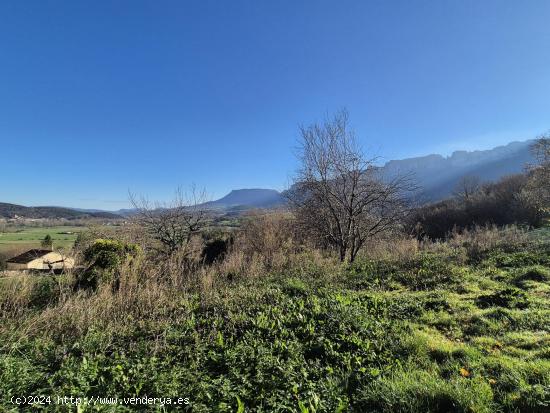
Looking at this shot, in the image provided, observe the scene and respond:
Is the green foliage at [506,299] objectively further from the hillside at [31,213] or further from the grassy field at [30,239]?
the hillside at [31,213]

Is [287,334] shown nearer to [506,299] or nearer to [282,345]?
[282,345]

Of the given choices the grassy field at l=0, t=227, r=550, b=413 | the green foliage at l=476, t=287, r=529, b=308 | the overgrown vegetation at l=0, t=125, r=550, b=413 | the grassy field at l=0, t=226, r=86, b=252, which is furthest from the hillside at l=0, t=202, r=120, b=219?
the green foliage at l=476, t=287, r=529, b=308

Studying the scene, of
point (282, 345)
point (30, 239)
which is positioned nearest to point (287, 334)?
point (282, 345)

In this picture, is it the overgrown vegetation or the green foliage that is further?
the green foliage

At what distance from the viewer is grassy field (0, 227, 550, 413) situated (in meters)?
2.71

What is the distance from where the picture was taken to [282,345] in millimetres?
3729

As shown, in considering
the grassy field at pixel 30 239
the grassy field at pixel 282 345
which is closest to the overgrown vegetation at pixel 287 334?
the grassy field at pixel 282 345

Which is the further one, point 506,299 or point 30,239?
point 30,239

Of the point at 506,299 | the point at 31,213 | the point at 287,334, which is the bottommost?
the point at 506,299

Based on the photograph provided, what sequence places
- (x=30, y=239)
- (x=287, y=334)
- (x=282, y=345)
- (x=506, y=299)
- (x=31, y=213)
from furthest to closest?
(x=31, y=213), (x=30, y=239), (x=506, y=299), (x=287, y=334), (x=282, y=345)

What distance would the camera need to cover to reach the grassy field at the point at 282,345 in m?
2.71

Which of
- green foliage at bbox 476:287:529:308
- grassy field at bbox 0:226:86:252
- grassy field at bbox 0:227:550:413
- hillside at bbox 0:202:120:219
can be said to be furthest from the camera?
hillside at bbox 0:202:120:219

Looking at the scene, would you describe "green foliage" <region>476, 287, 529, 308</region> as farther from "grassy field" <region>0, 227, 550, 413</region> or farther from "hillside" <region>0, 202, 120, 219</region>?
"hillside" <region>0, 202, 120, 219</region>

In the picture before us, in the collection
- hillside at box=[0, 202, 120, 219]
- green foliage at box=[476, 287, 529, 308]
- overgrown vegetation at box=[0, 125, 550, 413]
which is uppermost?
hillside at box=[0, 202, 120, 219]
